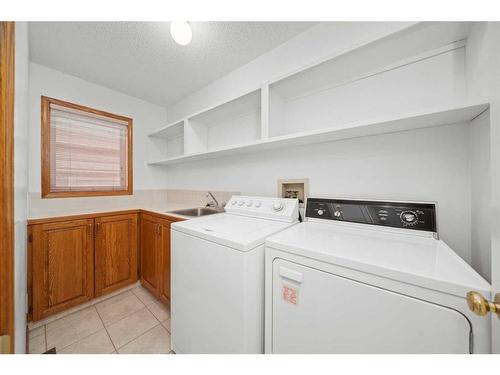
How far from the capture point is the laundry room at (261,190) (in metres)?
0.64

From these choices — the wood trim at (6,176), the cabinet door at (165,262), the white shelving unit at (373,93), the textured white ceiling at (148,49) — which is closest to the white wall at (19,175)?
the wood trim at (6,176)

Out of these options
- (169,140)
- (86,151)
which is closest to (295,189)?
(169,140)

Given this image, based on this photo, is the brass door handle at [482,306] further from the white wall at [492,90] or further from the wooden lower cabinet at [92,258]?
the wooden lower cabinet at [92,258]

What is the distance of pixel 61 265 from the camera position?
64.6 inches

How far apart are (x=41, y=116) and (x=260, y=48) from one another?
2.31 metres

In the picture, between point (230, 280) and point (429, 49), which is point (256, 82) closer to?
point (429, 49)

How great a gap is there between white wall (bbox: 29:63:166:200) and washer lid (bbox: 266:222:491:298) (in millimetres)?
2454

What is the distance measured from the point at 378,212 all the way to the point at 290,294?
0.70 meters

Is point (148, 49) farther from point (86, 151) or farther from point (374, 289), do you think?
point (374, 289)

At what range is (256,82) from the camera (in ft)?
6.02

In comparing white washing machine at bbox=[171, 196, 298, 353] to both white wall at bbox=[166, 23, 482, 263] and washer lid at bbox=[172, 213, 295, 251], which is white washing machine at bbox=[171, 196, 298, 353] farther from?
white wall at bbox=[166, 23, 482, 263]

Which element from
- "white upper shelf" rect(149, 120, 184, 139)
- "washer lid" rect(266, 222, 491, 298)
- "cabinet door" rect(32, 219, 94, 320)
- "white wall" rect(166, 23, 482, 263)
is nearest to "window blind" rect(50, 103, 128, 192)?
"white upper shelf" rect(149, 120, 184, 139)
